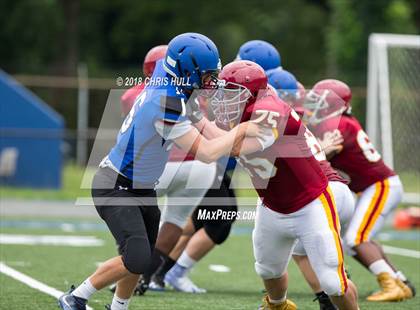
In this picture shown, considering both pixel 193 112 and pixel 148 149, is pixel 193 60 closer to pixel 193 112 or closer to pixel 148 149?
pixel 193 112

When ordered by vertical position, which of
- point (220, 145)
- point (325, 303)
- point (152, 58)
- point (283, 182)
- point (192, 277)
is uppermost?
point (152, 58)

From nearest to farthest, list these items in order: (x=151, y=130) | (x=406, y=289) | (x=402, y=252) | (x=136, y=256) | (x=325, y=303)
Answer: (x=136, y=256) → (x=151, y=130) → (x=325, y=303) → (x=406, y=289) → (x=402, y=252)

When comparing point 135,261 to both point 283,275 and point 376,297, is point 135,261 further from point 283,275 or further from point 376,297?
point 376,297

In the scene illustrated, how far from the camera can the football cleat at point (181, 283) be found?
22.4 ft

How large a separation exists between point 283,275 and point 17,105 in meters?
11.2

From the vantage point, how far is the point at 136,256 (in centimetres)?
493

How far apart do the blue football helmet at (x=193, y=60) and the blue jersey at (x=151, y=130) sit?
9cm

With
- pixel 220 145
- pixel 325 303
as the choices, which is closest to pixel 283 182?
pixel 220 145

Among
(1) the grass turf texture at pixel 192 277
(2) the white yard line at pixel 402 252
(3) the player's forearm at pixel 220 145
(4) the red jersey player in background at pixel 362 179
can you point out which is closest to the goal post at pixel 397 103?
(2) the white yard line at pixel 402 252

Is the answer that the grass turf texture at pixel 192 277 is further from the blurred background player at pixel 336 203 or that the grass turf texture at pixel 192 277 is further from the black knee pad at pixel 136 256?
the black knee pad at pixel 136 256

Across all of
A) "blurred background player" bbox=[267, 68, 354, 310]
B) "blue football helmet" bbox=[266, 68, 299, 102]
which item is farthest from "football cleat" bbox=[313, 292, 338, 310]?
"blue football helmet" bbox=[266, 68, 299, 102]

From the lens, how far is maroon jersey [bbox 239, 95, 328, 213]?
195 inches

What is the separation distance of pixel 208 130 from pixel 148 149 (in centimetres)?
36

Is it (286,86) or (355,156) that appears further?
(355,156)
